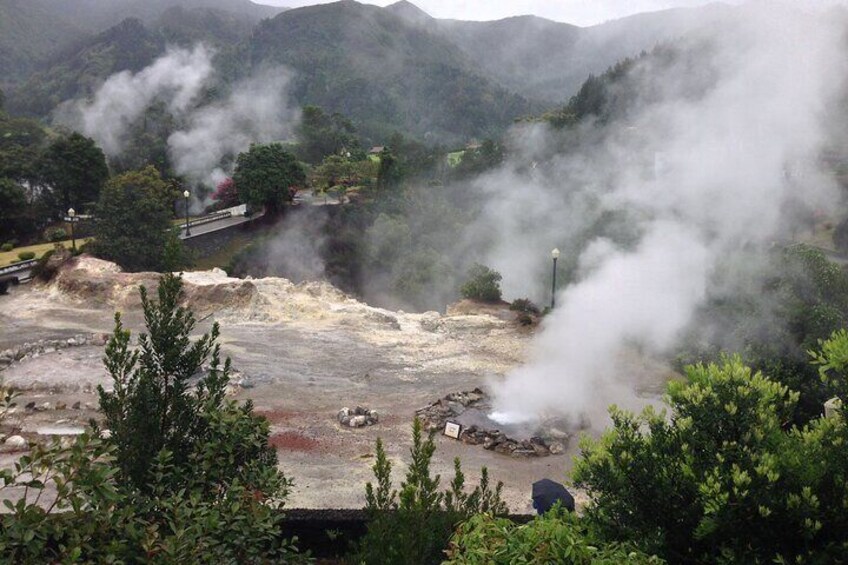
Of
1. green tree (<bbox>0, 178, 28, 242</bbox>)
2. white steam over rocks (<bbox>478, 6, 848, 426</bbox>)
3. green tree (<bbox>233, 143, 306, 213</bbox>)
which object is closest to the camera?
white steam over rocks (<bbox>478, 6, 848, 426</bbox>)

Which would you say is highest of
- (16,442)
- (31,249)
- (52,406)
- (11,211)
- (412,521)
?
(11,211)

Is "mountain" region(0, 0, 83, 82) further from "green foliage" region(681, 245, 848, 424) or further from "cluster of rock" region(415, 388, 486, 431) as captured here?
"green foliage" region(681, 245, 848, 424)

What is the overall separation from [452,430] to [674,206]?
43.7 ft

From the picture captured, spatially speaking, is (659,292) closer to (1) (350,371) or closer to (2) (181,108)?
(1) (350,371)

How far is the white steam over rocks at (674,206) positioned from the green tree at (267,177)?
36.7 ft

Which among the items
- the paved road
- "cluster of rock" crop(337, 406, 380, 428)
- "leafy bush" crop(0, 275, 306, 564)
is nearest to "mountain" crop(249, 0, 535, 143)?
the paved road

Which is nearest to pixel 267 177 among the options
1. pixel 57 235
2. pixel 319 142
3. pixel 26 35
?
pixel 57 235

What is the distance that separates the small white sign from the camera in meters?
12.6

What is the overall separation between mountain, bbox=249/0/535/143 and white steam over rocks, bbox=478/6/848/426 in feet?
166

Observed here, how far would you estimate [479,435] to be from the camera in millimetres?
12555

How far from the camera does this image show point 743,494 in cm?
440

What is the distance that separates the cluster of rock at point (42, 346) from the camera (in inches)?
643

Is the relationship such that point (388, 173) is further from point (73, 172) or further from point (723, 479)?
point (723, 479)

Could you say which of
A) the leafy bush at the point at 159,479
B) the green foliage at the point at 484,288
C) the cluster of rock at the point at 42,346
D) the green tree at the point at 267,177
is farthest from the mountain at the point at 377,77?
the leafy bush at the point at 159,479
